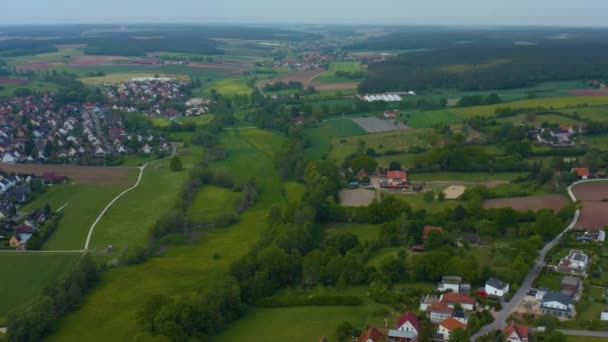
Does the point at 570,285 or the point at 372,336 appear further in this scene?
the point at 570,285

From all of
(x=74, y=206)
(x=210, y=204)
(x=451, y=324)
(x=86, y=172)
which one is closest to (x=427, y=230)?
(x=451, y=324)

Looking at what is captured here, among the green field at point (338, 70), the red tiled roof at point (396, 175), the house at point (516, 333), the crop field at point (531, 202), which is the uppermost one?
the green field at point (338, 70)

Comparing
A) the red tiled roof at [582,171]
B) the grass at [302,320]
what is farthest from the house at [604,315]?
the red tiled roof at [582,171]

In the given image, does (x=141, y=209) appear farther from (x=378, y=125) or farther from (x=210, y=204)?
(x=378, y=125)

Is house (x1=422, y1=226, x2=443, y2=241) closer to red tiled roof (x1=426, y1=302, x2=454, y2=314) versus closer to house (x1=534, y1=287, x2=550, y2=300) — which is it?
house (x1=534, y1=287, x2=550, y2=300)

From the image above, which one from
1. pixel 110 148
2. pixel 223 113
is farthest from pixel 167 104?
pixel 110 148

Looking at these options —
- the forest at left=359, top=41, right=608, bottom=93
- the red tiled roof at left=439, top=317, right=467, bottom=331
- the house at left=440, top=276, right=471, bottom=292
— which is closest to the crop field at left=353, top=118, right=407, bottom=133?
the forest at left=359, top=41, right=608, bottom=93

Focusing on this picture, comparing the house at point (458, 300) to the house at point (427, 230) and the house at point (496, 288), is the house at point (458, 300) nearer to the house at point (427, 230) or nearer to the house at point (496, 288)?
the house at point (496, 288)
